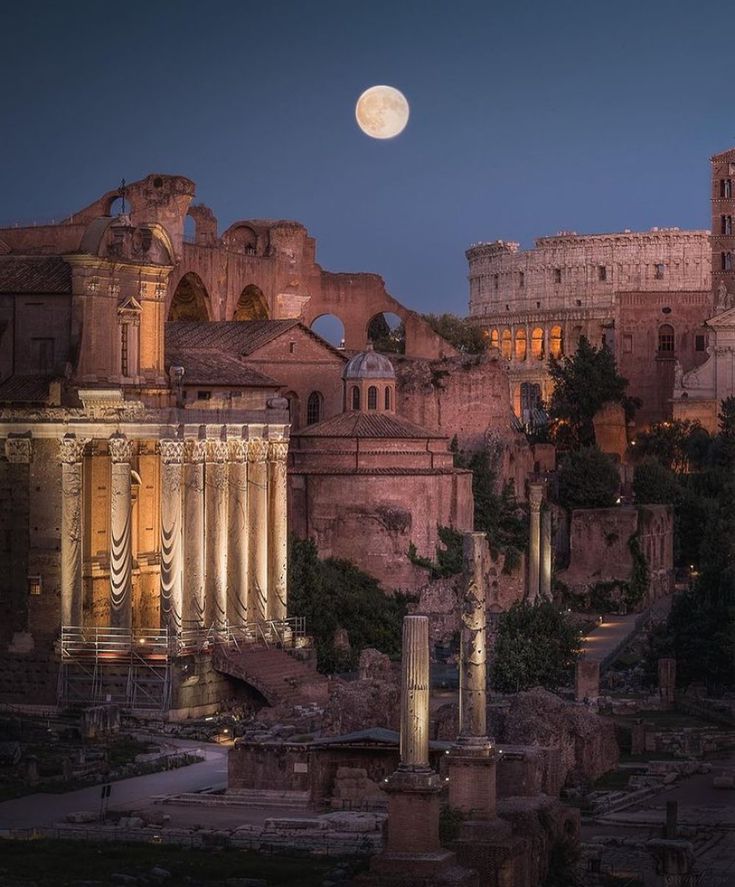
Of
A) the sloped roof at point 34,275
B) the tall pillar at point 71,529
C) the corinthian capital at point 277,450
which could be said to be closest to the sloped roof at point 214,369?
the corinthian capital at point 277,450

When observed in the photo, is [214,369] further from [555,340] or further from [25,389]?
[555,340]

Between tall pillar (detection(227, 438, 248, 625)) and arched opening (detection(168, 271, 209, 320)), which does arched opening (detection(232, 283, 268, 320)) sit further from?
tall pillar (detection(227, 438, 248, 625))

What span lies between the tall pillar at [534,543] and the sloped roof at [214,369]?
7.84 metres

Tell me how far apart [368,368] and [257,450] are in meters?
13.7

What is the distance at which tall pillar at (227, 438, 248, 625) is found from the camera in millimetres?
59781

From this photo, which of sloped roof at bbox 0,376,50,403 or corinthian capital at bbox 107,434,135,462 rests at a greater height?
sloped roof at bbox 0,376,50,403

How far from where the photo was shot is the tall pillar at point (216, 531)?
58750 millimetres

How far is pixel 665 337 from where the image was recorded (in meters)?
131

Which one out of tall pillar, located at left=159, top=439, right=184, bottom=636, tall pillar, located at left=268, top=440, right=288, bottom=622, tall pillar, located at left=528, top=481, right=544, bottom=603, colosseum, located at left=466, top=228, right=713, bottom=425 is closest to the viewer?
tall pillar, located at left=159, top=439, right=184, bottom=636

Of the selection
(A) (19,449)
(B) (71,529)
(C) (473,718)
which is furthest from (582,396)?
(C) (473,718)

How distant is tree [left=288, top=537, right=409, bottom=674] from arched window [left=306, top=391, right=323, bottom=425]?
8155 millimetres

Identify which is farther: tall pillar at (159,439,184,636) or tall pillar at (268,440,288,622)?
tall pillar at (268,440,288,622)

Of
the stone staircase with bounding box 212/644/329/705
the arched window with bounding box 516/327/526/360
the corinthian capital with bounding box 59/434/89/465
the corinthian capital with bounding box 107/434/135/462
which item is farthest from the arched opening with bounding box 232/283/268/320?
the arched window with bounding box 516/327/526/360

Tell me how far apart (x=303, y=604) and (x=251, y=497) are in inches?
156
